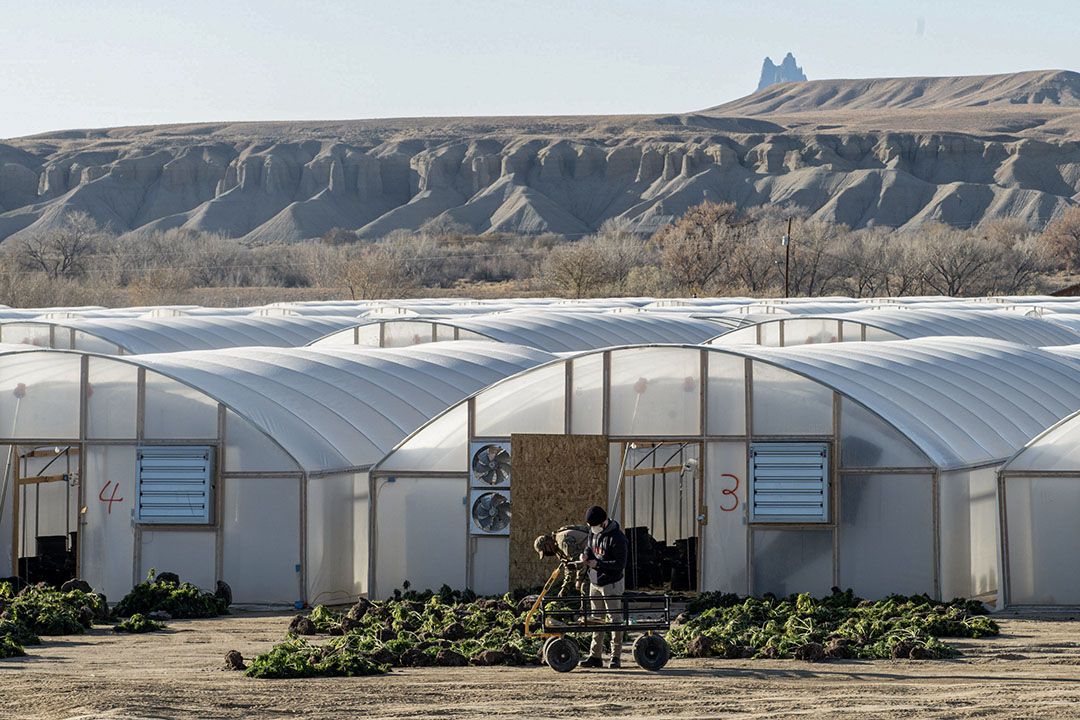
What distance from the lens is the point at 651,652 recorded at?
13625 mm

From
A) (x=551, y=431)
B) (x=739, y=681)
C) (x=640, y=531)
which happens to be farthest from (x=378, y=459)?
(x=739, y=681)

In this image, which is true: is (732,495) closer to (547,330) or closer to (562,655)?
(562,655)

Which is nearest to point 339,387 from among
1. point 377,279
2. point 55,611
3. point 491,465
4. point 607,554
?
point 491,465

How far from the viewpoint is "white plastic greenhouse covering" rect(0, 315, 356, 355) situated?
113ft

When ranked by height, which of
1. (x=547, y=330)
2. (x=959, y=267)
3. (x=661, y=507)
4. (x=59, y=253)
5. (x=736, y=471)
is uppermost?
(x=59, y=253)

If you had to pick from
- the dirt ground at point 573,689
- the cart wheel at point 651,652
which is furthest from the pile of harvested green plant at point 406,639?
the cart wheel at point 651,652

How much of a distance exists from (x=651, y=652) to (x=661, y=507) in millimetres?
12645

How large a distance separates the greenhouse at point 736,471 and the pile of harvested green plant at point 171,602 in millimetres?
2138

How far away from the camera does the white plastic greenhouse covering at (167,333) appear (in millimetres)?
34312

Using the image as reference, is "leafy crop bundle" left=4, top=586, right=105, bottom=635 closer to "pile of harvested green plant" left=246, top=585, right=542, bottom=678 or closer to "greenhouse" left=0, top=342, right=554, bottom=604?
"greenhouse" left=0, top=342, right=554, bottom=604

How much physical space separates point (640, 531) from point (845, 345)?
4508 mm

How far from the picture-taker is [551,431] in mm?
19266

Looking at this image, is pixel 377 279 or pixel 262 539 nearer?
pixel 262 539

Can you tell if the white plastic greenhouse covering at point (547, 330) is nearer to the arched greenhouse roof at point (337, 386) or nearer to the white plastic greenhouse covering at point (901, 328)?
the white plastic greenhouse covering at point (901, 328)
